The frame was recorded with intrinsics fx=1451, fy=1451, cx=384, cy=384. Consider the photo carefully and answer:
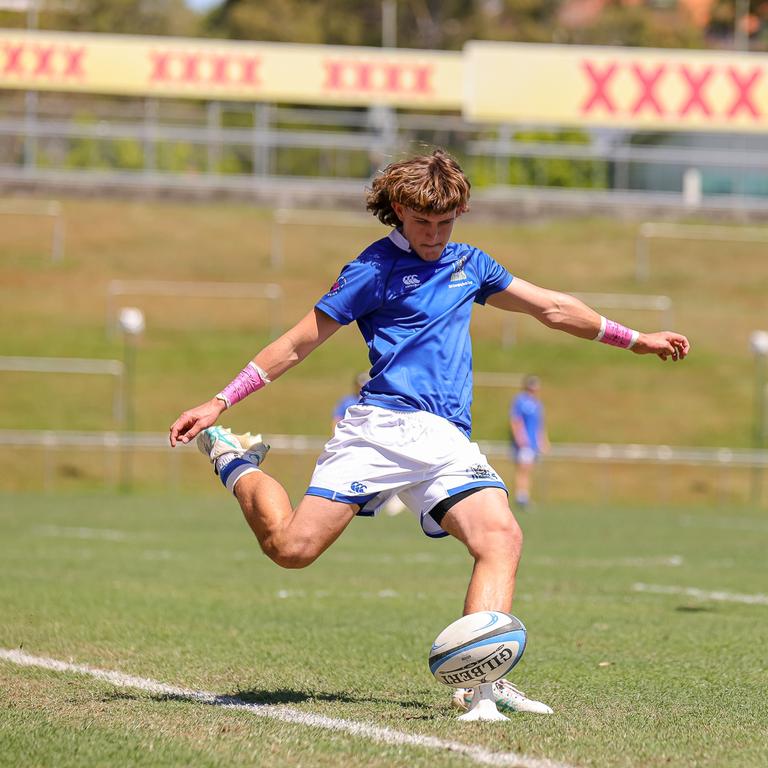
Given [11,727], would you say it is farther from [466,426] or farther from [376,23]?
[376,23]

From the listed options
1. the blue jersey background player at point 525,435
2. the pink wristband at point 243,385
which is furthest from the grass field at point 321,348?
the pink wristband at point 243,385

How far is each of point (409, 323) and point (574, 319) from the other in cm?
79

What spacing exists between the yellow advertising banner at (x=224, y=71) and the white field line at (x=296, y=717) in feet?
111

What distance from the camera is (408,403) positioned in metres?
5.71

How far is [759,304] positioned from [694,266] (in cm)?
250

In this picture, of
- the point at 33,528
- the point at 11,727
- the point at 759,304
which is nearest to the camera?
the point at 11,727

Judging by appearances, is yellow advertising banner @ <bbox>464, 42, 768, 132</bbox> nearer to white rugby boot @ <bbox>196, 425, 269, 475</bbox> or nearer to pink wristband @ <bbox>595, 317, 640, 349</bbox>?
pink wristband @ <bbox>595, 317, 640, 349</bbox>

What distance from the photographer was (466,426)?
5.82 meters

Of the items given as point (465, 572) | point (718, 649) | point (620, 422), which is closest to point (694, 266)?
point (620, 422)

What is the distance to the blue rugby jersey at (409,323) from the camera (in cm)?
573

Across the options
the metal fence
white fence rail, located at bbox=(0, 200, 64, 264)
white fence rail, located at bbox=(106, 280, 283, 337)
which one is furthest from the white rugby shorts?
the metal fence

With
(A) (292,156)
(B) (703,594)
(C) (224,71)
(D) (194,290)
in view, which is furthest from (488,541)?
(A) (292,156)

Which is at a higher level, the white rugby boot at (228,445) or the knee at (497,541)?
the white rugby boot at (228,445)

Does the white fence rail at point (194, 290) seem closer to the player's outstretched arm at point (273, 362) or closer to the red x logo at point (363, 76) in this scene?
the red x logo at point (363, 76)
